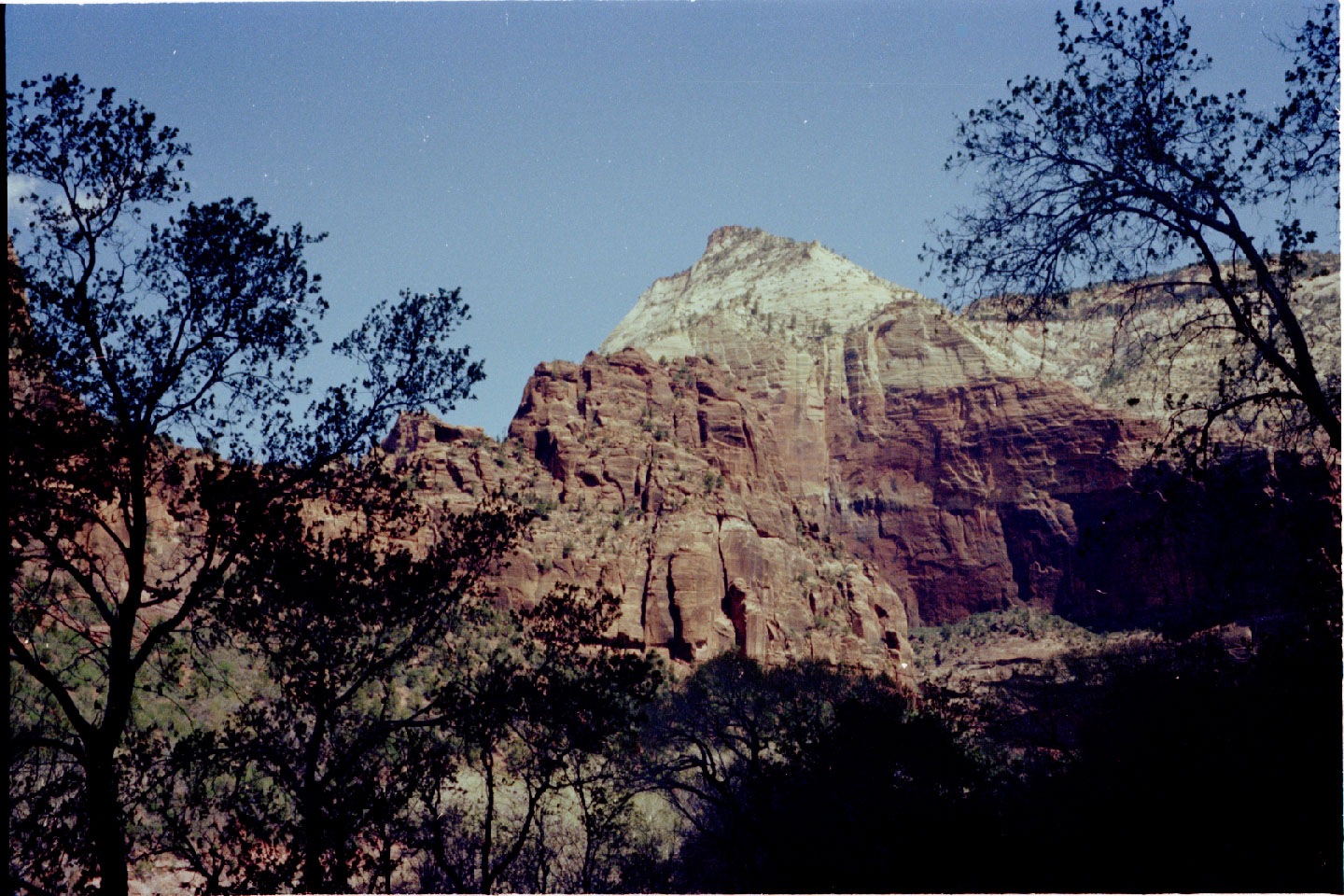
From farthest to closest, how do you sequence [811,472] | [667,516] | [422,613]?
[811,472] < [667,516] < [422,613]

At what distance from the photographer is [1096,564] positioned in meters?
78.4

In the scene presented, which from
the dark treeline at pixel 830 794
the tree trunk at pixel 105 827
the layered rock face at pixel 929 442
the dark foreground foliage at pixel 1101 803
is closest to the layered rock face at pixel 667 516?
the layered rock face at pixel 929 442

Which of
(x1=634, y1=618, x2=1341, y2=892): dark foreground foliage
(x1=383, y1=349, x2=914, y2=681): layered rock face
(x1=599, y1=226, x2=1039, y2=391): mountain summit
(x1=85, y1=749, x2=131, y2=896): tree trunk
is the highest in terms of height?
(x1=599, y1=226, x2=1039, y2=391): mountain summit

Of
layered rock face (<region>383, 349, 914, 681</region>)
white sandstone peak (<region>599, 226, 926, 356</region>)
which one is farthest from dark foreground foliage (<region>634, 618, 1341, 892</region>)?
white sandstone peak (<region>599, 226, 926, 356</region>)

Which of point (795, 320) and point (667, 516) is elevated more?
point (795, 320)

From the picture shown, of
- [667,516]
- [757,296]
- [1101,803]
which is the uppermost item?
[757,296]

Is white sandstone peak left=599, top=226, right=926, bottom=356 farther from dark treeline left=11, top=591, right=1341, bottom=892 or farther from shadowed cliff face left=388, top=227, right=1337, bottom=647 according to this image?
dark treeline left=11, top=591, right=1341, bottom=892

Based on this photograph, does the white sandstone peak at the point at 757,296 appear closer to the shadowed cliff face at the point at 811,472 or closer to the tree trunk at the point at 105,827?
the shadowed cliff face at the point at 811,472

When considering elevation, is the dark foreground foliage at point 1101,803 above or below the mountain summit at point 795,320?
below

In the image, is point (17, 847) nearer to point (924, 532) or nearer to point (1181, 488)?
point (1181, 488)

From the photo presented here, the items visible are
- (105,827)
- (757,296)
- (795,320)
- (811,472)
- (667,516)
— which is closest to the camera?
(105,827)

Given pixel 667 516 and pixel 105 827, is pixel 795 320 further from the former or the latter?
pixel 105 827

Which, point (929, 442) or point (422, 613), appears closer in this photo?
point (422, 613)

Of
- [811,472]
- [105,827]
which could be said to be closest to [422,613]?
[105,827]
